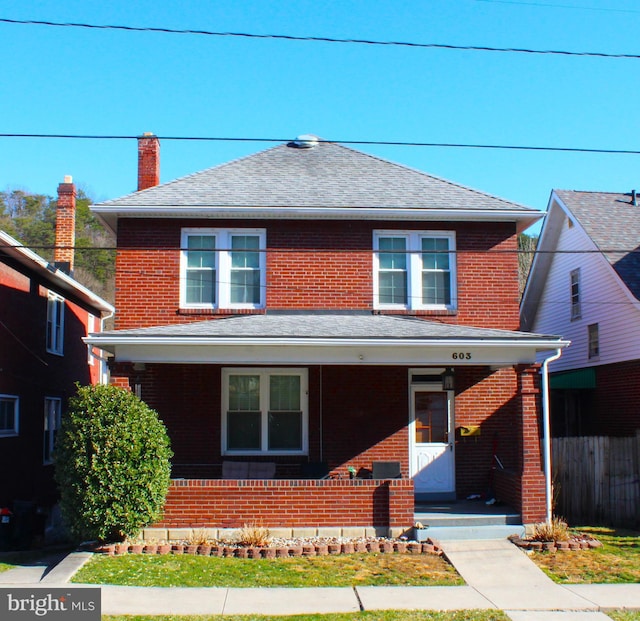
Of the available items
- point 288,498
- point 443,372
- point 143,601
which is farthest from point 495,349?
point 143,601

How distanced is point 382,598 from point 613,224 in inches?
538

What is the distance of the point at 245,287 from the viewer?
15.4 meters

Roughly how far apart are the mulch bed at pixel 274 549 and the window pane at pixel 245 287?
5208mm

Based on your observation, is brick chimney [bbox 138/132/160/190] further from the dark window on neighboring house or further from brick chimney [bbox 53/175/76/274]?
the dark window on neighboring house

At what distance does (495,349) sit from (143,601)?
23.1ft

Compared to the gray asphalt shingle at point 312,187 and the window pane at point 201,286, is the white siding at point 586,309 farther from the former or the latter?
the window pane at point 201,286

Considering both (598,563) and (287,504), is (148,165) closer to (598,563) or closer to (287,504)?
(287,504)

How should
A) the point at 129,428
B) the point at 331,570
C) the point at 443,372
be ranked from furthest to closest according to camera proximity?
the point at 443,372, the point at 129,428, the point at 331,570

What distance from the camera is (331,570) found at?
1039cm

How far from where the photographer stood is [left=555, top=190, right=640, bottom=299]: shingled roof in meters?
17.8

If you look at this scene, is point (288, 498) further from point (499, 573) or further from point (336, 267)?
point (336, 267)

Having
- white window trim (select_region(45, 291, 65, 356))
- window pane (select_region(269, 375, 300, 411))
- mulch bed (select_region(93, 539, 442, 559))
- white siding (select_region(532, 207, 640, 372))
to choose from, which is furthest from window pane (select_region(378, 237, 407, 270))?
white window trim (select_region(45, 291, 65, 356))

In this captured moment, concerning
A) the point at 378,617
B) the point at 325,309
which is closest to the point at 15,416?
the point at 325,309

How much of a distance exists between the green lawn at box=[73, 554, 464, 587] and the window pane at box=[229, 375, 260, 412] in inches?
165
